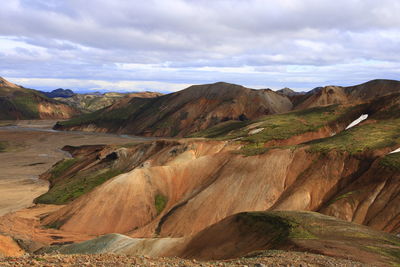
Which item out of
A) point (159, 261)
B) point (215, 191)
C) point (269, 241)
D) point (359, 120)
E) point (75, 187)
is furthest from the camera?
point (359, 120)

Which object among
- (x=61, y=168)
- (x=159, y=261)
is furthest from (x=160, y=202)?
(x=61, y=168)

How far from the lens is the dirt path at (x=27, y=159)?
202ft

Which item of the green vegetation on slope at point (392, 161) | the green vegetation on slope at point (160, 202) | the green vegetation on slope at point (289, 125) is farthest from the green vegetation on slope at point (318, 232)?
the green vegetation on slope at point (289, 125)

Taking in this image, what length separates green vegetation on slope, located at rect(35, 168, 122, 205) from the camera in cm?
5766

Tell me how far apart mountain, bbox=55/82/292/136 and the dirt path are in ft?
55.1

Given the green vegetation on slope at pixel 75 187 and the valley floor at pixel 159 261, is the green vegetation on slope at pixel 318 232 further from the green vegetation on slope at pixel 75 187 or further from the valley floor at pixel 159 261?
the green vegetation on slope at pixel 75 187

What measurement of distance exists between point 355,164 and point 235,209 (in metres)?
14.0

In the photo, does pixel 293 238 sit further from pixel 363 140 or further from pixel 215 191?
pixel 363 140

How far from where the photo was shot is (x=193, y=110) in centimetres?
13975

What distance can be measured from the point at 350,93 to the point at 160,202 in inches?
3964

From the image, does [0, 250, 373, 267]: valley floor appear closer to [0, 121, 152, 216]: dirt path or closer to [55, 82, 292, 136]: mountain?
[0, 121, 152, 216]: dirt path

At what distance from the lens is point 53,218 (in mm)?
48938

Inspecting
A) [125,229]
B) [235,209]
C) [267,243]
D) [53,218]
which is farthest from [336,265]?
[53,218]

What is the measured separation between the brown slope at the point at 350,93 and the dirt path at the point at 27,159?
64.8m
